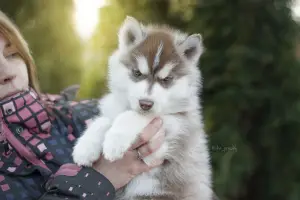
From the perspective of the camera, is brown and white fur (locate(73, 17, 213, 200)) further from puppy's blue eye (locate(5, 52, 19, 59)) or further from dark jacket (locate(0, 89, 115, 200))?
puppy's blue eye (locate(5, 52, 19, 59))

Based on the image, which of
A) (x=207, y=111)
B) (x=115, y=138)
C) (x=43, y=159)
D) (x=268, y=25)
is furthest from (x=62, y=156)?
(x=268, y=25)

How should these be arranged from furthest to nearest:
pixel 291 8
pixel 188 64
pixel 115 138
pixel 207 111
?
pixel 207 111 → pixel 291 8 → pixel 188 64 → pixel 115 138

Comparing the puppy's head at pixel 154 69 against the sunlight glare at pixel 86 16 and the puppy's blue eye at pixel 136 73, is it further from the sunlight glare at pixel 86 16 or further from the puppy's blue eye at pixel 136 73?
the sunlight glare at pixel 86 16

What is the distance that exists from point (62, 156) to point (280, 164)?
4.89 feet

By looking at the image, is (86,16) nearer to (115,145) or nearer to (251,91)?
(251,91)

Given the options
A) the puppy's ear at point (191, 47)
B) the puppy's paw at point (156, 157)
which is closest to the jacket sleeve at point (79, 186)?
the puppy's paw at point (156, 157)

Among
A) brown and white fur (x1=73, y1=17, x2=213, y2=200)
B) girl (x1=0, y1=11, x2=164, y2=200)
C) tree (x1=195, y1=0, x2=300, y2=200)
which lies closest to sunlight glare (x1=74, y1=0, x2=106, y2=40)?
tree (x1=195, y1=0, x2=300, y2=200)

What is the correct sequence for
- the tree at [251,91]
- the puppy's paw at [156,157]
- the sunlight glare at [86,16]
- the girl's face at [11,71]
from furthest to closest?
the sunlight glare at [86,16]
the tree at [251,91]
the girl's face at [11,71]
the puppy's paw at [156,157]

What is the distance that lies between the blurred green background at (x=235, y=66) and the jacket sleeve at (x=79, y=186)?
43.7 inches

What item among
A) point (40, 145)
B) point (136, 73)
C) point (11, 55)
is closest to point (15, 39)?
point (11, 55)

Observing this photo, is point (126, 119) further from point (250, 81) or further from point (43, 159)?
point (250, 81)

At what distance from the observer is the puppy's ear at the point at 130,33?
1389 millimetres

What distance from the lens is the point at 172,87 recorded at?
131 cm

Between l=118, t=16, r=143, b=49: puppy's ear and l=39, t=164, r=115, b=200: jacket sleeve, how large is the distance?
0.46 metres
